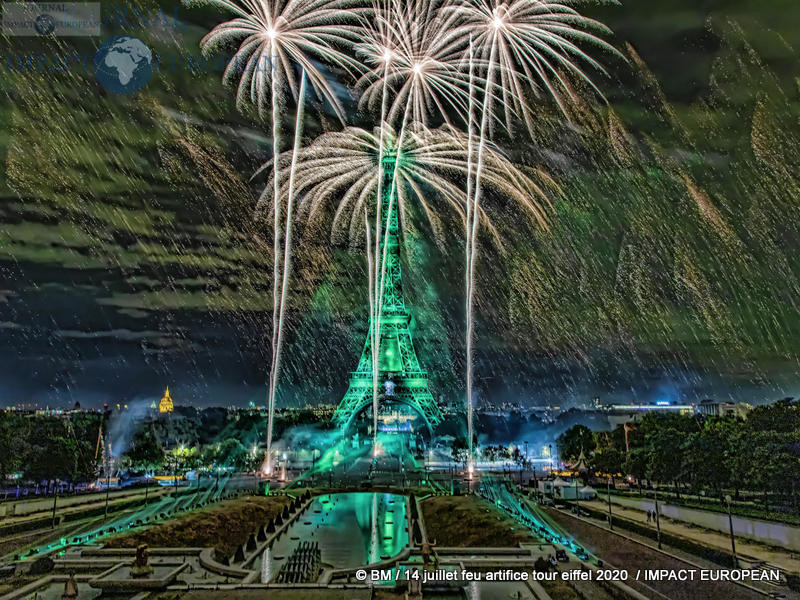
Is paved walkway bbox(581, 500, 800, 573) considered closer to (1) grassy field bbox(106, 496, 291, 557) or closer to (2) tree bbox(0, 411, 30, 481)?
(1) grassy field bbox(106, 496, 291, 557)

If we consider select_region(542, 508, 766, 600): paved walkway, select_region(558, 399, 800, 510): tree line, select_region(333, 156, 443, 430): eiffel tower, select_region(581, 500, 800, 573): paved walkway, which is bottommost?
select_region(542, 508, 766, 600): paved walkway

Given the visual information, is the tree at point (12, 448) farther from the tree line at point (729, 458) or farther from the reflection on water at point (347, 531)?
the tree line at point (729, 458)

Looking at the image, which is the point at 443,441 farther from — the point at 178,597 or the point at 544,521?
the point at 178,597

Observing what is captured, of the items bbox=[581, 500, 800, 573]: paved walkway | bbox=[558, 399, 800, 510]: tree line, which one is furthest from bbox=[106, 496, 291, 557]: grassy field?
bbox=[558, 399, 800, 510]: tree line

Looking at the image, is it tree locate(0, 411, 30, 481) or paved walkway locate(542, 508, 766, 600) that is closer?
paved walkway locate(542, 508, 766, 600)

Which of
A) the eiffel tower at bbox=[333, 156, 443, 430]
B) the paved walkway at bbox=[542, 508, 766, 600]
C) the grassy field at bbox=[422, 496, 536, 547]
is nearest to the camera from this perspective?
the paved walkway at bbox=[542, 508, 766, 600]

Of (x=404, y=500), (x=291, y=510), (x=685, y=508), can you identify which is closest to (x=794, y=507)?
(x=685, y=508)
